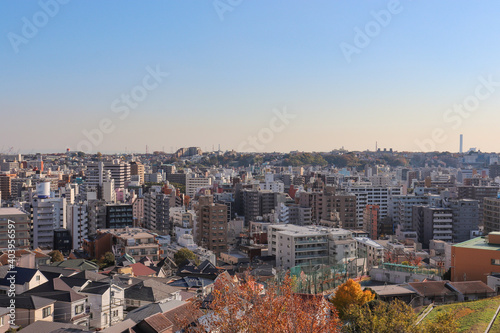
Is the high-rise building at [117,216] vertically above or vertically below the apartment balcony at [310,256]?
above

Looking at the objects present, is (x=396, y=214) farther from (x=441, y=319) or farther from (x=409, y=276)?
(x=441, y=319)

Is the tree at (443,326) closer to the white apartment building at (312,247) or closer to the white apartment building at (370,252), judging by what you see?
the white apartment building at (312,247)

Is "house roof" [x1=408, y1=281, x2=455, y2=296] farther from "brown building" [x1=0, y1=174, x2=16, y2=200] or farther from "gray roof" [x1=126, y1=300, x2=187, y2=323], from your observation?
"brown building" [x1=0, y1=174, x2=16, y2=200]

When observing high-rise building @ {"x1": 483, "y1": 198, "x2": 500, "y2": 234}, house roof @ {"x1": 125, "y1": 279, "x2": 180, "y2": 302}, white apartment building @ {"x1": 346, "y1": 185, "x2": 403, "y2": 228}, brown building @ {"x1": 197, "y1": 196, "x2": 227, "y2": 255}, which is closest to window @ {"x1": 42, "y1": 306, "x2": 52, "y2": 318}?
house roof @ {"x1": 125, "y1": 279, "x2": 180, "y2": 302}

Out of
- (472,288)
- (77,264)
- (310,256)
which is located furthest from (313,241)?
(77,264)

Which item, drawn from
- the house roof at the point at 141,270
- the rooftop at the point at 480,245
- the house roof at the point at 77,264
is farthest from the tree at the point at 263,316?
the house roof at the point at 77,264

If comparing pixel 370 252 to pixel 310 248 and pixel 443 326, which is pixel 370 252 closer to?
pixel 310 248
